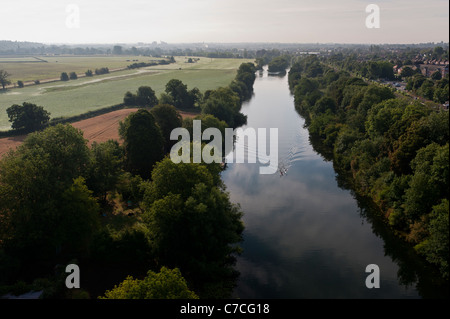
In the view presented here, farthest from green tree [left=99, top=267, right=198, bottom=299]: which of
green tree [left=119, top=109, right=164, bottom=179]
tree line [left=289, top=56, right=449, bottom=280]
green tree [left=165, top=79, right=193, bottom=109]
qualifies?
green tree [left=165, top=79, right=193, bottom=109]

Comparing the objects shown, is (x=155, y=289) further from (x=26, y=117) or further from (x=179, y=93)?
(x=179, y=93)

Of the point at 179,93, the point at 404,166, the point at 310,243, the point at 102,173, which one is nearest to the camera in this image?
the point at 310,243

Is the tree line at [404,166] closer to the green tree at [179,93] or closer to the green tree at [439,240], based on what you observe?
the green tree at [439,240]

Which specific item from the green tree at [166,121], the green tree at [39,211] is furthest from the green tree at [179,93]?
the green tree at [39,211]

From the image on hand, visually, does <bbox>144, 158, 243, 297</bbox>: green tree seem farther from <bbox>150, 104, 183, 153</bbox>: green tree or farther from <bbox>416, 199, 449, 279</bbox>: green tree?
<bbox>150, 104, 183, 153</bbox>: green tree

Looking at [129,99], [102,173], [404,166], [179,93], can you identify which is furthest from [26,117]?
[404,166]
